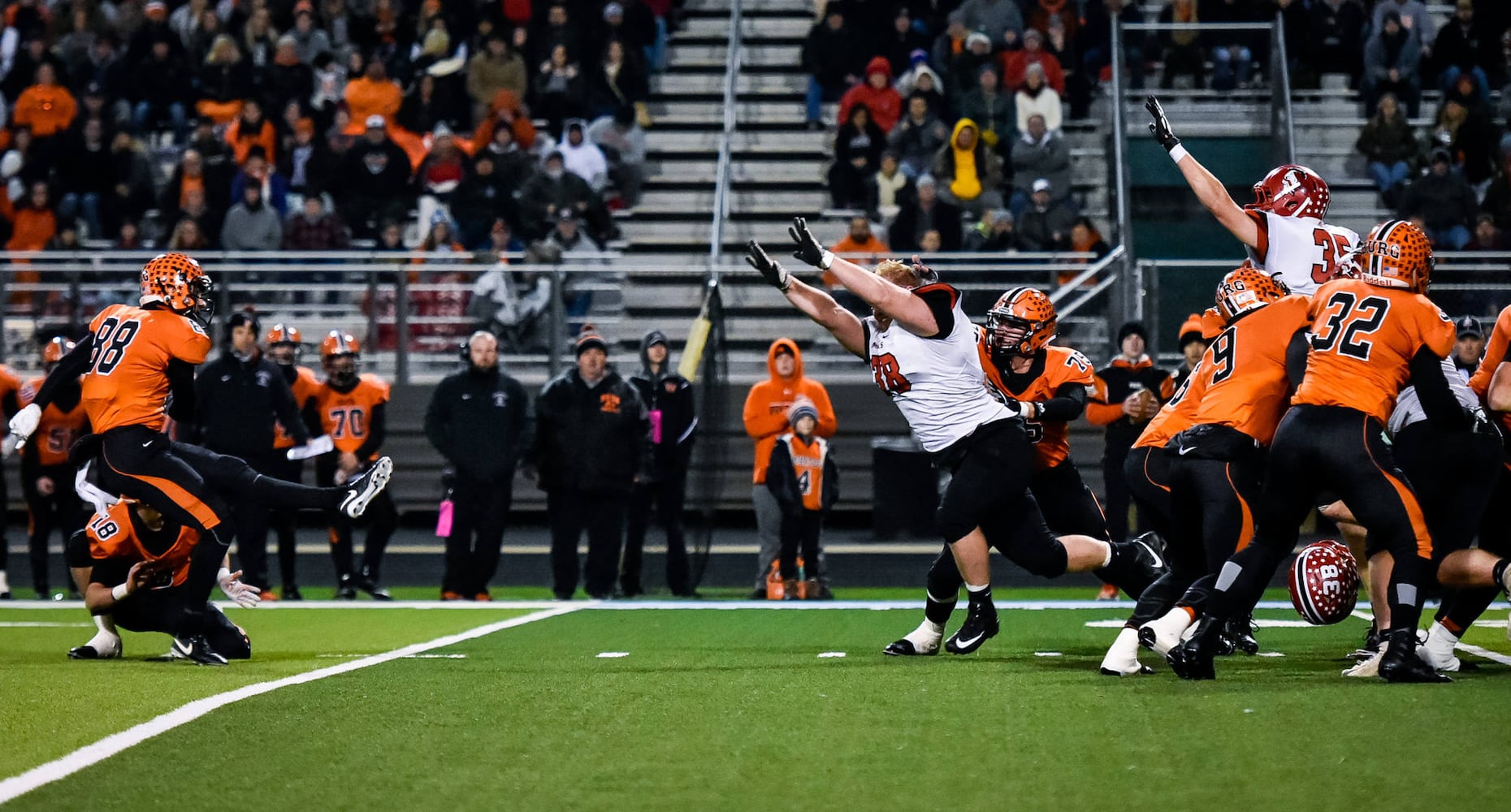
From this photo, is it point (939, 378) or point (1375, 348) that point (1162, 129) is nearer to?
point (939, 378)

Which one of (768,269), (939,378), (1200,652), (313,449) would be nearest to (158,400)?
A: (768,269)

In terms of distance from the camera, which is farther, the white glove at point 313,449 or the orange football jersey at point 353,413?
the orange football jersey at point 353,413

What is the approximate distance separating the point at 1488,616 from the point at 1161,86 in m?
8.74

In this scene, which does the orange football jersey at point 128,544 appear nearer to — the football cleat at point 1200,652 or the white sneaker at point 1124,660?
the white sneaker at point 1124,660

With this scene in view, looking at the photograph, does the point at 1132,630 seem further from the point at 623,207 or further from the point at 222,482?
the point at 623,207

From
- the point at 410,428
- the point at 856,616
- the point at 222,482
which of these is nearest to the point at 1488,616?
the point at 856,616

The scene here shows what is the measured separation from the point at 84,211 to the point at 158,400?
Answer: 12.1 m

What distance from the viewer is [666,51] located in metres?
21.2

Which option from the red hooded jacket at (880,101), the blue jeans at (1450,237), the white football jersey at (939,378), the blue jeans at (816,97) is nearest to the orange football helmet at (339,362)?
the white football jersey at (939,378)

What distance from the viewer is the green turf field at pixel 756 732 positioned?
4.75 meters

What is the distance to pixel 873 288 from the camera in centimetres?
764

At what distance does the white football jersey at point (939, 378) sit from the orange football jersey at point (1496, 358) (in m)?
2.07

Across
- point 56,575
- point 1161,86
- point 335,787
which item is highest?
point 1161,86

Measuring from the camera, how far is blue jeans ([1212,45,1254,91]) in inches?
703
